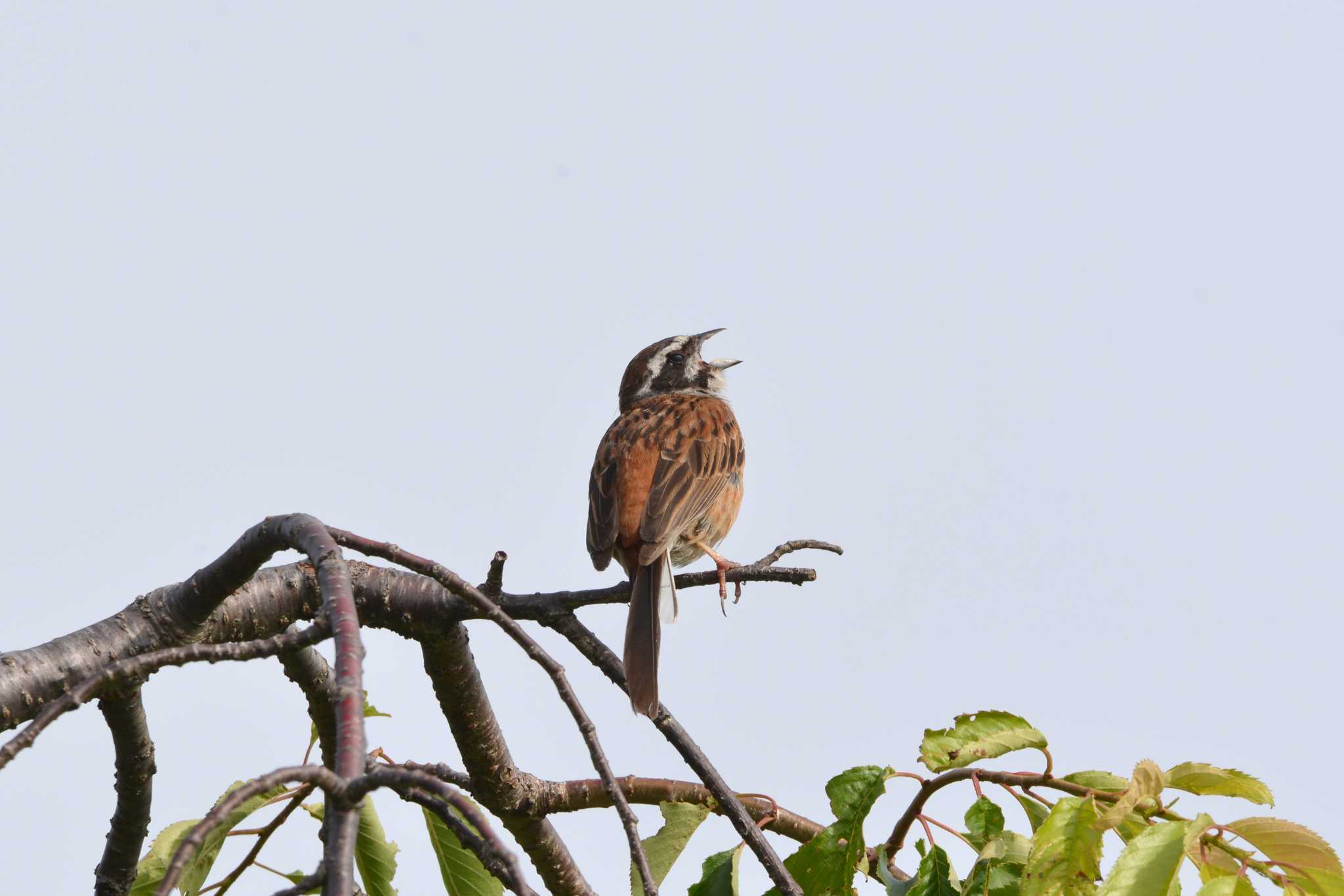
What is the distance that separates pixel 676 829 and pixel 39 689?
195 centimetres

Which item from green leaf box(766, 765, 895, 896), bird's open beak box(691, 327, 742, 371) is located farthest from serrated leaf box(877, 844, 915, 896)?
bird's open beak box(691, 327, 742, 371)

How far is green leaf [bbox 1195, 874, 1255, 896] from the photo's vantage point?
2.90 metres

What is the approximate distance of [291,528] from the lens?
10.3 feet

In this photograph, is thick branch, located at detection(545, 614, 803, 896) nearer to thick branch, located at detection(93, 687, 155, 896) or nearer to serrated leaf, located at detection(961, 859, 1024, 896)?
serrated leaf, located at detection(961, 859, 1024, 896)

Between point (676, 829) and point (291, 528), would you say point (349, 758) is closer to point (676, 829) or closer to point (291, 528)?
Result: point (291, 528)

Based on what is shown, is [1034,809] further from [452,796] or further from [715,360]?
[715,360]

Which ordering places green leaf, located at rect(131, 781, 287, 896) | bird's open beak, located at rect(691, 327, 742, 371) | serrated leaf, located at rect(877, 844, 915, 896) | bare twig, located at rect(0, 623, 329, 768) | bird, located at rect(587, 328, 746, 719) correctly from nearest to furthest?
bare twig, located at rect(0, 623, 329, 768) < serrated leaf, located at rect(877, 844, 915, 896) < green leaf, located at rect(131, 781, 287, 896) < bird, located at rect(587, 328, 746, 719) < bird's open beak, located at rect(691, 327, 742, 371)

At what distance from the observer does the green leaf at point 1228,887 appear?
2.90 m

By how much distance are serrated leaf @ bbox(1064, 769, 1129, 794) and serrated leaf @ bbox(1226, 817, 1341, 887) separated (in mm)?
314

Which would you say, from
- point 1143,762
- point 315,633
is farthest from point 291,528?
point 1143,762

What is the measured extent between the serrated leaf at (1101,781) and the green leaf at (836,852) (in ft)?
1.72

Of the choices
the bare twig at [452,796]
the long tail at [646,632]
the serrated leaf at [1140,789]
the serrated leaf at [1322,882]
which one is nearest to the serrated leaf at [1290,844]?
the serrated leaf at [1322,882]

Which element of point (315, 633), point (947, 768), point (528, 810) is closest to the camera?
point (315, 633)

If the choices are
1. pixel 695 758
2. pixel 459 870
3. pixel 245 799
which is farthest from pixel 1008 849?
pixel 245 799
